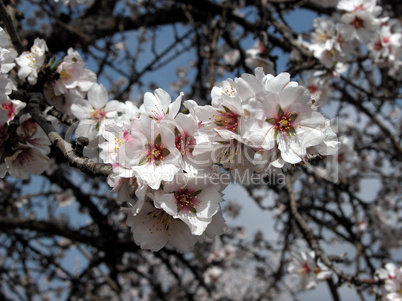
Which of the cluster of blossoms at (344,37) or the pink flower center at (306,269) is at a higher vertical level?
the cluster of blossoms at (344,37)

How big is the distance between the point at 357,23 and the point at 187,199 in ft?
7.21

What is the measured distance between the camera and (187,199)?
3.68 ft

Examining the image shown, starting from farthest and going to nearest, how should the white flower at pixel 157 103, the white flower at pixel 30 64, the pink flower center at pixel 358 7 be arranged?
the pink flower center at pixel 358 7 → the white flower at pixel 30 64 → the white flower at pixel 157 103

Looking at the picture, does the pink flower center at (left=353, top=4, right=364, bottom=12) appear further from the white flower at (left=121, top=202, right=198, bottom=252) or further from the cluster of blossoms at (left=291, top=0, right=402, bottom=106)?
the white flower at (left=121, top=202, right=198, bottom=252)

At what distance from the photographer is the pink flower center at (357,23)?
244cm

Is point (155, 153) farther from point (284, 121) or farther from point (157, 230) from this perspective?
point (284, 121)

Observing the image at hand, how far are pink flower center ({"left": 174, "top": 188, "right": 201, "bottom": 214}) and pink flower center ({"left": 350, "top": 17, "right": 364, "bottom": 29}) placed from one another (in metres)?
2.13

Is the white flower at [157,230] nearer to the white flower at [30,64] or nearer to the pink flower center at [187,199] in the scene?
the pink flower center at [187,199]

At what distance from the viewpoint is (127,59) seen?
448 centimetres

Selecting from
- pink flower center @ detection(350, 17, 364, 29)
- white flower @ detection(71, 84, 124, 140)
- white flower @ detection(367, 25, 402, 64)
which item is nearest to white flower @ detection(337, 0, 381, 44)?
pink flower center @ detection(350, 17, 364, 29)

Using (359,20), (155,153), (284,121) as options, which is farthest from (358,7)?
(155,153)

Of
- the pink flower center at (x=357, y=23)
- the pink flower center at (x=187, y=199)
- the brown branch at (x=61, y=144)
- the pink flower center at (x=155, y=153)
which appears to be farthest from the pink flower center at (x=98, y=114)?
the pink flower center at (x=357, y=23)

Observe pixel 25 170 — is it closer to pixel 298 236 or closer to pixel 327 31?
pixel 327 31

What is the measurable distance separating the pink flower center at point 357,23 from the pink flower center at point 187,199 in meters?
2.13
